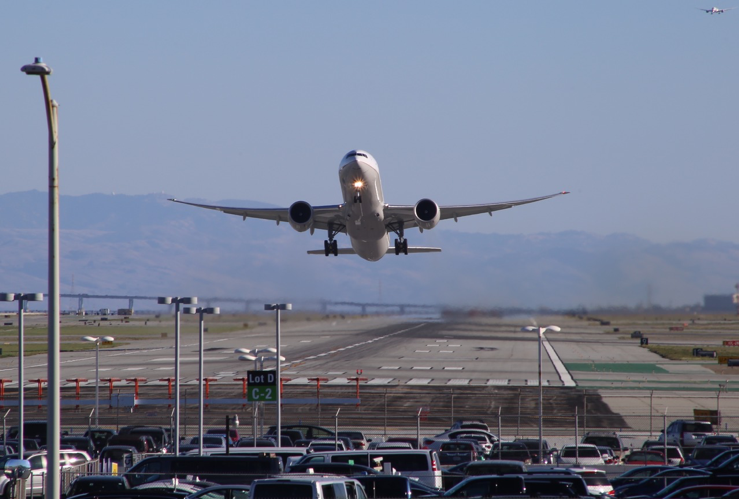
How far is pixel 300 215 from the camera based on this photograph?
41500 millimetres

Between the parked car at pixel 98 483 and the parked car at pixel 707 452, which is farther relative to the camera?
the parked car at pixel 707 452

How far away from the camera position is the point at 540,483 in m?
20.3

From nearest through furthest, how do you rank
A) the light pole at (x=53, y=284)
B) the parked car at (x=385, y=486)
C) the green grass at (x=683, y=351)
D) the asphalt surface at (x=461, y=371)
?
1. the light pole at (x=53, y=284)
2. the parked car at (x=385, y=486)
3. the asphalt surface at (x=461, y=371)
4. the green grass at (x=683, y=351)

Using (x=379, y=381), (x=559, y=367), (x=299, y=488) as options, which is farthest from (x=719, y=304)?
(x=299, y=488)

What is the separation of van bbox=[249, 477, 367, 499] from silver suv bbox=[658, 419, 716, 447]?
28.7 m

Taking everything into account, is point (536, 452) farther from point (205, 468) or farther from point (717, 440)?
point (205, 468)

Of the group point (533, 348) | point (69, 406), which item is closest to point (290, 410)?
point (69, 406)

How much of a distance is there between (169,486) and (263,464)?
3.54 metres

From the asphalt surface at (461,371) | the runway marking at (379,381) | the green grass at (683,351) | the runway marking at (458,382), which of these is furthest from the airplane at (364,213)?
the green grass at (683,351)

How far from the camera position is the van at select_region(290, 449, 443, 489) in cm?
2531

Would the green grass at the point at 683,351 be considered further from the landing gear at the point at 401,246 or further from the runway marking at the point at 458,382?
the landing gear at the point at 401,246

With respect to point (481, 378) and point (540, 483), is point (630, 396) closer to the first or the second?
point (481, 378)

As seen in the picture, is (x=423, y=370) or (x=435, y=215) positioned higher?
(x=435, y=215)

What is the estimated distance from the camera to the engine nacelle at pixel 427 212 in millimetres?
41062
